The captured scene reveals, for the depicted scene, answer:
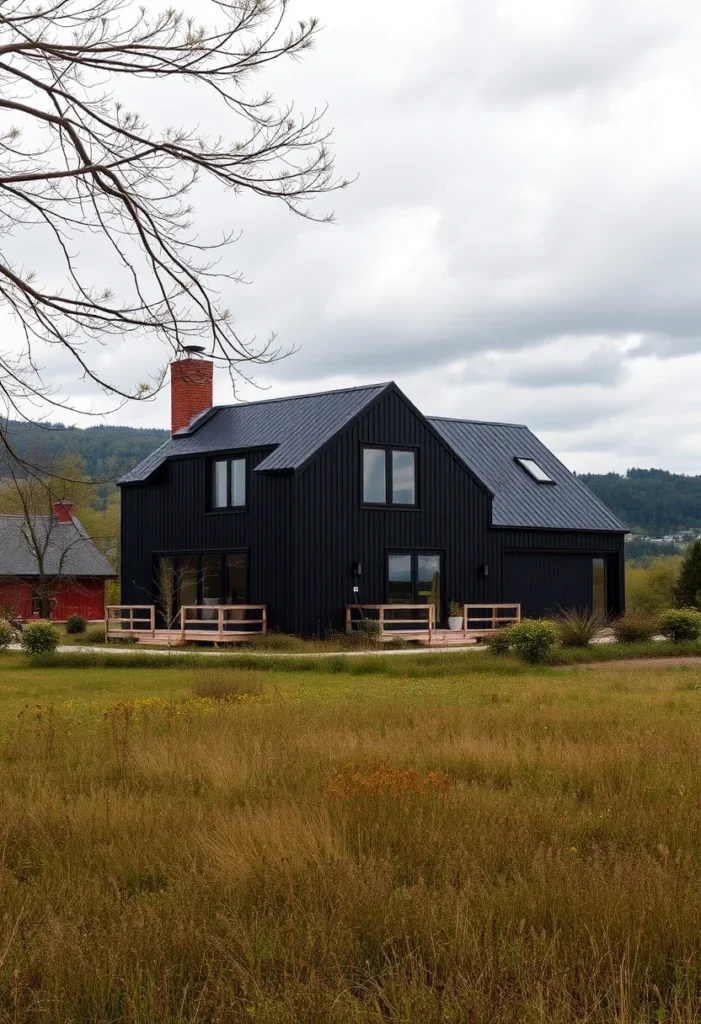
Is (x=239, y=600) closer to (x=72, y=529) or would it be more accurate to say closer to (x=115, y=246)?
(x=115, y=246)

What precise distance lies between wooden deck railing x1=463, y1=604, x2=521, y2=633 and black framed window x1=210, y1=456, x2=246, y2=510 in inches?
274

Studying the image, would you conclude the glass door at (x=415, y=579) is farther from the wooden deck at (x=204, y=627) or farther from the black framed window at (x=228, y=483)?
the black framed window at (x=228, y=483)

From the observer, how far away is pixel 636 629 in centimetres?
2648

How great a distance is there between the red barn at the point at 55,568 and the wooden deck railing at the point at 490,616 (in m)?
21.0

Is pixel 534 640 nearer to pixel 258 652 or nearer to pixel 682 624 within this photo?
pixel 682 624

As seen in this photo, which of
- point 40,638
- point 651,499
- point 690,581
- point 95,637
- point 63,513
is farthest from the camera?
point 651,499

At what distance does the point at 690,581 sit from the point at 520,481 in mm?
6897

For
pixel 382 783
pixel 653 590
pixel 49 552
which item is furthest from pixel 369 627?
pixel 49 552

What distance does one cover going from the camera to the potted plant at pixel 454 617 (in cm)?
3106

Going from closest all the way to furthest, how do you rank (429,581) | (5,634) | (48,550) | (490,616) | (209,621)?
(5,634) < (209,621) < (429,581) < (490,616) < (48,550)

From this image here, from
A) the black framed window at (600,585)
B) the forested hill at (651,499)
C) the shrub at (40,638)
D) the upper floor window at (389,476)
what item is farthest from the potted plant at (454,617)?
the forested hill at (651,499)

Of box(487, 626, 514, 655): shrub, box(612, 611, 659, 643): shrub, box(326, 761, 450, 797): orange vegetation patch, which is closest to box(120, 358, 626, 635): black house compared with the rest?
box(612, 611, 659, 643): shrub

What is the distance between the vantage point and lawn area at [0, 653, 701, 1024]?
4320mm

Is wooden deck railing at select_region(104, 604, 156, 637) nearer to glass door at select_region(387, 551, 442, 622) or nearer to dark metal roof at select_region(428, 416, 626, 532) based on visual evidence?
glass door at select_region(387, 551, 442, 622)
